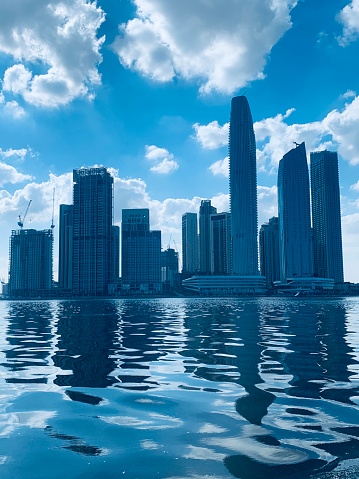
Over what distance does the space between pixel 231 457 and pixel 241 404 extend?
16.7ft

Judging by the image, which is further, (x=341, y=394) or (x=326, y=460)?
(x=341, y=394)

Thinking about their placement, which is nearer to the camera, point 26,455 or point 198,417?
point 26,455

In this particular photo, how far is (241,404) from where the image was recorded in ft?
52.4

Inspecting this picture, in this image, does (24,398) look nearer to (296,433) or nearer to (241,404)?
(241,404)

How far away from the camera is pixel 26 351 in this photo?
31.4 metres

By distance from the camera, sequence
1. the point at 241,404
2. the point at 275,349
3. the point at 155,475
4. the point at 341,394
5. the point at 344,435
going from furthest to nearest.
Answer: the point at 275,349 → the point at 341,394 → the point at 241,404 → the point at 344,435 → the point at 155,475

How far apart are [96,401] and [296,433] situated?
23.6 ft

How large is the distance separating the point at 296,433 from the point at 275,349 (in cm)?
1848

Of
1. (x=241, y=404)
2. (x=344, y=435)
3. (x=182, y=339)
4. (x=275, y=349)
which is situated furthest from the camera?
(x=182, y=339)

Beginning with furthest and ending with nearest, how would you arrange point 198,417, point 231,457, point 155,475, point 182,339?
point 182,339 < point 198,417 < point 231,457 < point 155,475

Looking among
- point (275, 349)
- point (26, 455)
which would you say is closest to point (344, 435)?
point (26, 455)

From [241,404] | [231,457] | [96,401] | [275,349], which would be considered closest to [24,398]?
[96,401]

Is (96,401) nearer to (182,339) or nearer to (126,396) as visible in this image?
(126,396)

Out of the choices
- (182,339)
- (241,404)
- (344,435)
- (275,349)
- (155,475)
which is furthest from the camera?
(182,339)
